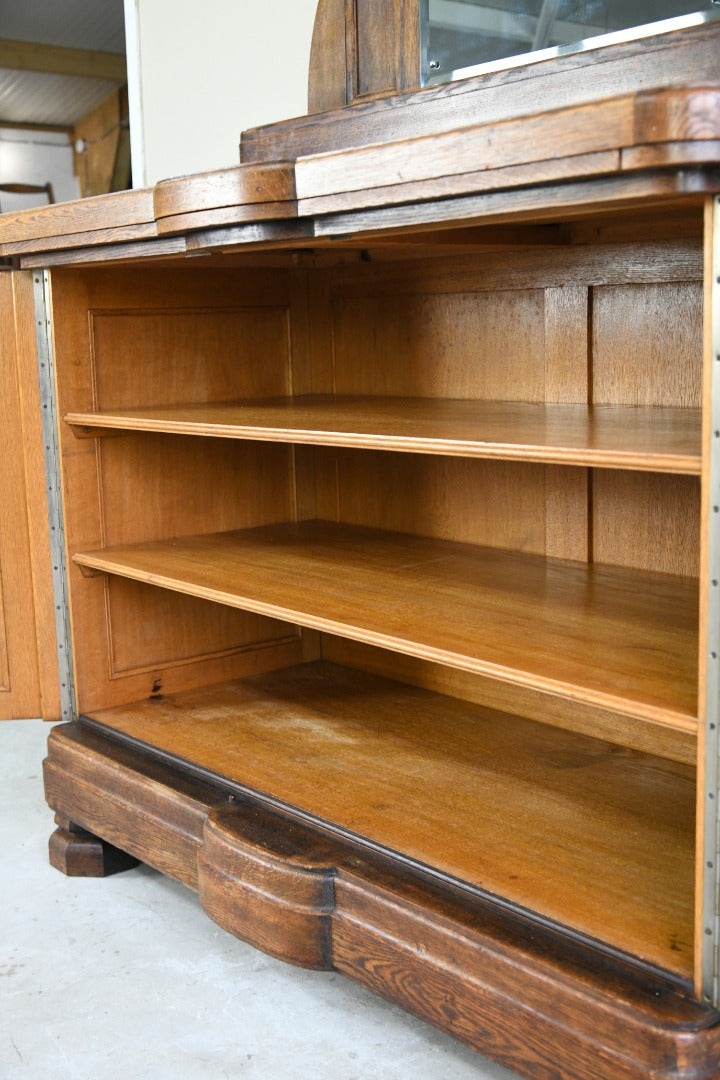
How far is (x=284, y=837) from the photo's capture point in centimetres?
213

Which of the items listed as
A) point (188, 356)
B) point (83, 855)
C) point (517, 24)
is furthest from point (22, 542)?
point (517, 24)

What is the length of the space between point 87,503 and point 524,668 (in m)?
1.37

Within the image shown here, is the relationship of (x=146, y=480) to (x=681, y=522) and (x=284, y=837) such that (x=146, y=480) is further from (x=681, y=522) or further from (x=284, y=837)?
(x=681, y=522)

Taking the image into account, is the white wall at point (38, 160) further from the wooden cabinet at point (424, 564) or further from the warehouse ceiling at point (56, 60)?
the wooden cabinet at point (424, 564)

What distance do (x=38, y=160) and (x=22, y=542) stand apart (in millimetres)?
4672

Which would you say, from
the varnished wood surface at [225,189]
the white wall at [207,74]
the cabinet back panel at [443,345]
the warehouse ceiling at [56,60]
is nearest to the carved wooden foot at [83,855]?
the cabinet back panel at [443,345]

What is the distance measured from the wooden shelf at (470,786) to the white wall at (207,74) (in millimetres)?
1730

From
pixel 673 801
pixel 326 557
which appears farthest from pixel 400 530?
pixel 673 801

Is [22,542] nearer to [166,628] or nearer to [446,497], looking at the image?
[166,628]

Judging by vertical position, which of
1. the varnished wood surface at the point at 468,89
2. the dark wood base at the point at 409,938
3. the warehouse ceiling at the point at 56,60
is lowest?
the dark wood base at the point at 409,938

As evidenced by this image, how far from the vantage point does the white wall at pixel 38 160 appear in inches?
285

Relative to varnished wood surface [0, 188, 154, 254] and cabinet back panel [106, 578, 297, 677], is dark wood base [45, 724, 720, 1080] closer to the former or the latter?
cabinet back panel [106, 578, 297, 677]

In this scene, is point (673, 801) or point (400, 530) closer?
point (673, 801)

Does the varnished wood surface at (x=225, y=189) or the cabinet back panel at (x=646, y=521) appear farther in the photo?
the cabinet back panel at (x=646, y=521)
